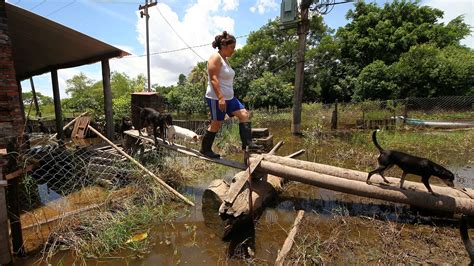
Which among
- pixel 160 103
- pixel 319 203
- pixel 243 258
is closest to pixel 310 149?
pixel 319 203

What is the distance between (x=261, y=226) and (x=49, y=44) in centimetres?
713

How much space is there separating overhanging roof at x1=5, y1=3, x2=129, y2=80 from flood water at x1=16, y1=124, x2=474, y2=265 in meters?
4.05

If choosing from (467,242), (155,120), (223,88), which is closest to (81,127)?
(155,120)

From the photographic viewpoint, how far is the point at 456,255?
3307 mm

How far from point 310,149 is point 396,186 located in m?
4.73

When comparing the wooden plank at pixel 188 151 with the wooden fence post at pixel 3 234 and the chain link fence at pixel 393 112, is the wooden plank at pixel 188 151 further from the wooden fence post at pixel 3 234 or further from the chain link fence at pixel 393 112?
the chain link fence at pixel 393 112

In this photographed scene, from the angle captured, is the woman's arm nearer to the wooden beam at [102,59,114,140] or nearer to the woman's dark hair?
the woman's dark hair

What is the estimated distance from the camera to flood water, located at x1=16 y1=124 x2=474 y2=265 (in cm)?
358

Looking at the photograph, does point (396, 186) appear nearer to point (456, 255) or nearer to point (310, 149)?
point (456, 255)

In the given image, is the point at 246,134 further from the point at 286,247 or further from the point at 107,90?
the point at 107,90

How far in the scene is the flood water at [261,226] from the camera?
3.58 m

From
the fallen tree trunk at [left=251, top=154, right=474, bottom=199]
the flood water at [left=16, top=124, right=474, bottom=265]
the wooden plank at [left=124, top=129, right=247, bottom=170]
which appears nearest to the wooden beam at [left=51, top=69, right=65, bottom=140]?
the wooden plank at [left=124, top=129, right=247, bottom=170]

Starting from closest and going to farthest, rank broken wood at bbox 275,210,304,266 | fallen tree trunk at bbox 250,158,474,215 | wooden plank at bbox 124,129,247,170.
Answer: broken wood at bbox 275,210,304,266, fallen tree trunk at bbox 250,158,474,215, wooden plank at bbox 124,129,247,170

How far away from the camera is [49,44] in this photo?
7652mm
